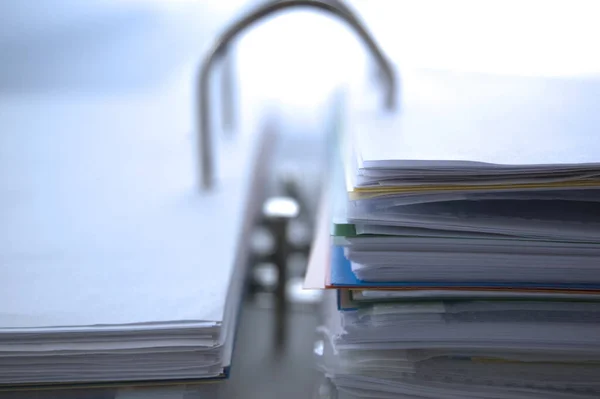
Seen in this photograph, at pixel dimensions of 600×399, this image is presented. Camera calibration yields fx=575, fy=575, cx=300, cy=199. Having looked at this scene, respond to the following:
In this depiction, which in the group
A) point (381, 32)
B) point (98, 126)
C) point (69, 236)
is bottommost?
point (69, 236)

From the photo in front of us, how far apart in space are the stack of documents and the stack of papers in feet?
0.33

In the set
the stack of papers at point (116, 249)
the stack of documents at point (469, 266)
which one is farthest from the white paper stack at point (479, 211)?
the stack of papers at point (116, 249)

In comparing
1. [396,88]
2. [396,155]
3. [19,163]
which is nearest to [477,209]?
[396,155]

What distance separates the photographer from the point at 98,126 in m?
0.79

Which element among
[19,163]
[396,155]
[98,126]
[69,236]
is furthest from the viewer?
[98,126]

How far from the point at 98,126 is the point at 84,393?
1.43 feet

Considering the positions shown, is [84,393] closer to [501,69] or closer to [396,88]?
[396,88]

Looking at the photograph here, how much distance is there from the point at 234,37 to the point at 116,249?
23 cm

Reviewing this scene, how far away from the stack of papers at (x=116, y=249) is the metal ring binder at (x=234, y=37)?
0.12 ft

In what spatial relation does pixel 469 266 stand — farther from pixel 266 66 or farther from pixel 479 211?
pixel 266 66

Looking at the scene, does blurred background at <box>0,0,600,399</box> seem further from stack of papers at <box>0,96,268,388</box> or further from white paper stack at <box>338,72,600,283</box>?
white paper stack at <box>338,72,600,283</box>

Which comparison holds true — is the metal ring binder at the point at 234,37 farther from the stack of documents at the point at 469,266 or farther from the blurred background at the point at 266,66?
the stack of documents at the point at 469,266

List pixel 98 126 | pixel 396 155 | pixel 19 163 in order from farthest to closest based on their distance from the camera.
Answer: pixel 98 126 → pixel 19 163 → pixel 396 155

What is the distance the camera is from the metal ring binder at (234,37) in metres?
0.55
